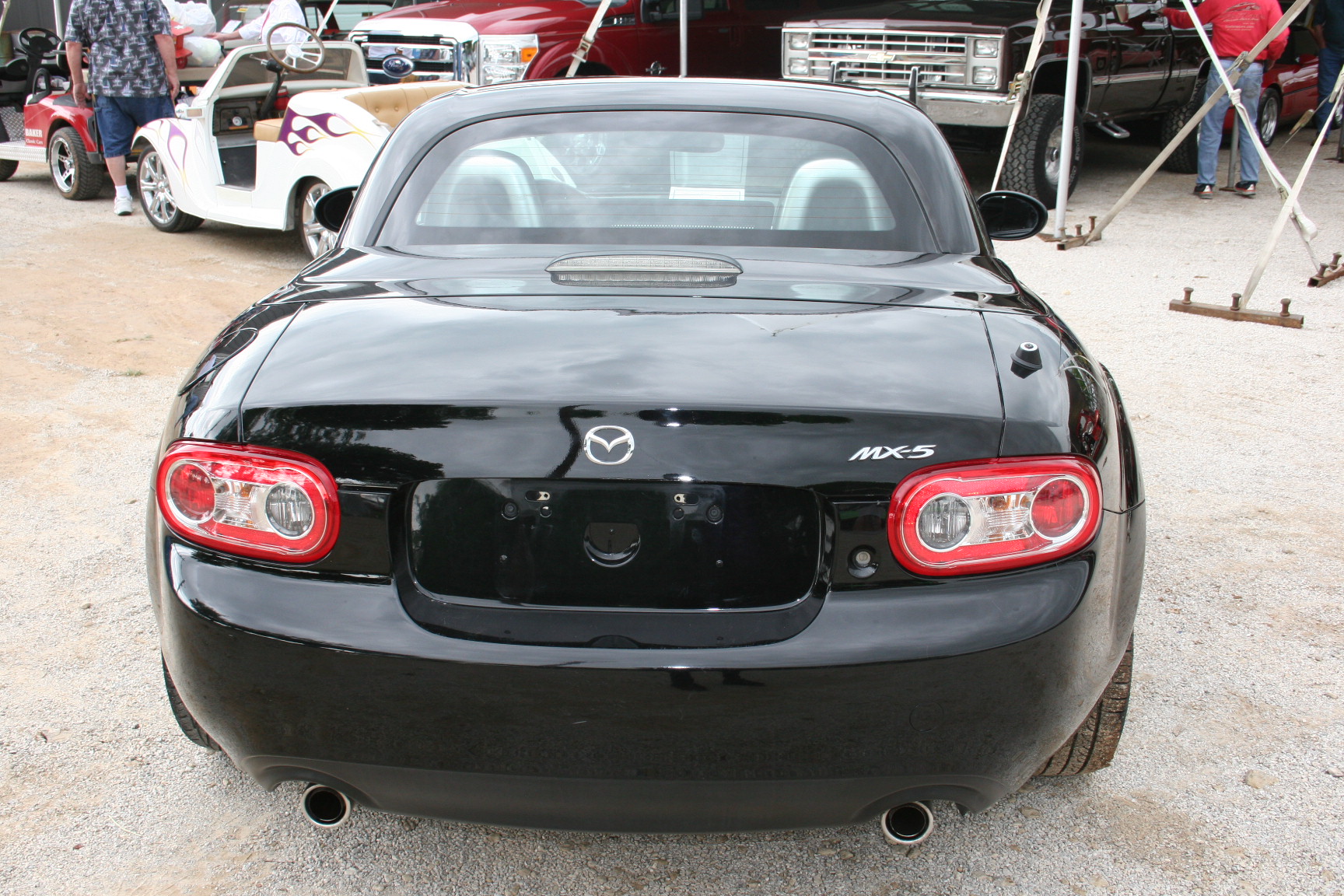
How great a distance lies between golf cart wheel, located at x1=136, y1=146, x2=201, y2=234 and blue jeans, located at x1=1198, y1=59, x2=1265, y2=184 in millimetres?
9196

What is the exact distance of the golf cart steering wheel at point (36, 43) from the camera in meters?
11.5

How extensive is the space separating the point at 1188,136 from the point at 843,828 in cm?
1161

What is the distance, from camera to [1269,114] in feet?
43.1

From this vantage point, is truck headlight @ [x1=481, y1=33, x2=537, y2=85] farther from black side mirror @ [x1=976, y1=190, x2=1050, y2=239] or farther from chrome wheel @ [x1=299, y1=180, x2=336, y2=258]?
black side mirror @ [x1=976, y1=190, x2=1050, y2=239]

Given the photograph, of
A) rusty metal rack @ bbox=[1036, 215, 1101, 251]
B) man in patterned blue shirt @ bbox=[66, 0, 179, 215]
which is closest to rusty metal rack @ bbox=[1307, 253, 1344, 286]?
rusty metal rack @ bbox=[1036, 215, 1101, 251]

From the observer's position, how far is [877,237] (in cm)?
262

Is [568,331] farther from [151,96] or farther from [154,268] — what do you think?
[151,96]

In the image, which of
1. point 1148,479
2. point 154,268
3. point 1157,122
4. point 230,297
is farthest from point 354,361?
point 1157,122

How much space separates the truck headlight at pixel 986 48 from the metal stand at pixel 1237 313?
3003 millimetres

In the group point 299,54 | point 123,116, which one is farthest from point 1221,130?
point 123,116

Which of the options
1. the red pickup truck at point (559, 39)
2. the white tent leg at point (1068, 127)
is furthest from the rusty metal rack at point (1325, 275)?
the red pickup truck at point (559, 39)

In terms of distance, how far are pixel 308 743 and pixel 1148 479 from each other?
3590mm

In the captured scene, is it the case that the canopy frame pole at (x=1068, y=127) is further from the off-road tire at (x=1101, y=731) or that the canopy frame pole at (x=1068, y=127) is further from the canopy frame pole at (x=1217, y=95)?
the off-road tire at (x=1101, y=731)

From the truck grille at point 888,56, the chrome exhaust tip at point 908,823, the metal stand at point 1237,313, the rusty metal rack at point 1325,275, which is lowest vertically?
the metal stand at point 1237,313
